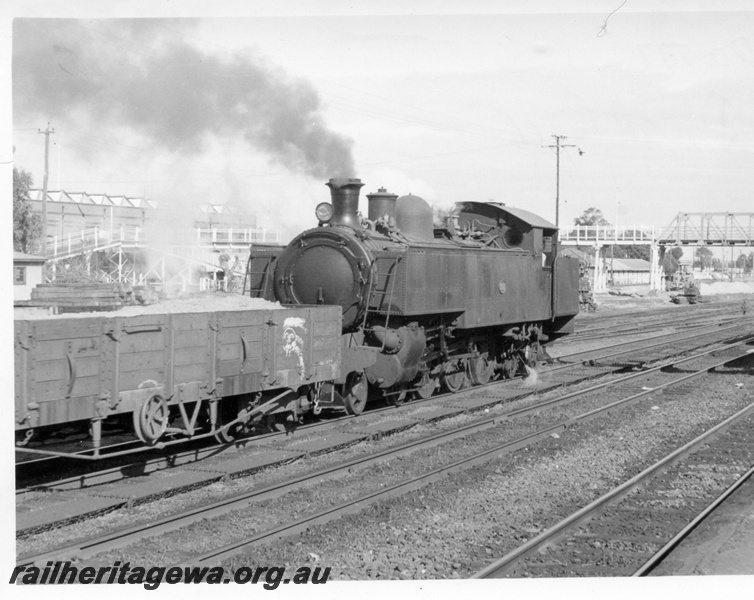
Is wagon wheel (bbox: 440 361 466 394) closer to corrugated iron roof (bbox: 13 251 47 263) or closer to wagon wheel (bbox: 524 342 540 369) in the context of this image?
wagon wheel (bbox: 524 342 540 369)

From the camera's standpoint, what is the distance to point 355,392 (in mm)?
11781

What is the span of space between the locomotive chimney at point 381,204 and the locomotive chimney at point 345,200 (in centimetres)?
85

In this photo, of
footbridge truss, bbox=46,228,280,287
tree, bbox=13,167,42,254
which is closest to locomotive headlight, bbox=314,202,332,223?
footbridge truss, bbox=46,228,280,287

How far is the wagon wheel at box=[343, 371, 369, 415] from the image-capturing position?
38.2 feet

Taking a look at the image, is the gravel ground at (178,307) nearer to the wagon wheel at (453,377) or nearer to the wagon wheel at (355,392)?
the wagon wheel at (355,392)

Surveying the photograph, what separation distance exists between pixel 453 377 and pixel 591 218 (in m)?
90.0

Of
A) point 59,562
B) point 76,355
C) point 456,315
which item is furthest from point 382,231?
point 59,562

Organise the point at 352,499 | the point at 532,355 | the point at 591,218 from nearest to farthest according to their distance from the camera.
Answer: the point at 352,499 < the point at 532,355 < the point at 591,218

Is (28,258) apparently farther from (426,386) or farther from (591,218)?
(591,218)

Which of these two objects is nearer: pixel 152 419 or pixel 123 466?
pixel 152 419

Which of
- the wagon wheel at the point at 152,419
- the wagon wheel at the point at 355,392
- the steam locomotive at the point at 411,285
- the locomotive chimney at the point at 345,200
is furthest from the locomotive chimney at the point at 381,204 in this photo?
the wagon wheel at the point at 152,419

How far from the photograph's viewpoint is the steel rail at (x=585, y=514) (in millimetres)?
6054

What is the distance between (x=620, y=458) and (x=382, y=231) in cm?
488

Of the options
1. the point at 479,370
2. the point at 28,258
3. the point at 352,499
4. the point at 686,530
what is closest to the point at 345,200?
the point at 479,370
